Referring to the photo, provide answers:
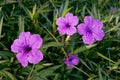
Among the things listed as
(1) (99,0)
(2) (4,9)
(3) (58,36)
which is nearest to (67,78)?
(3) (58,36)

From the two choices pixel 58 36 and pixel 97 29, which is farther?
pixel 58 36

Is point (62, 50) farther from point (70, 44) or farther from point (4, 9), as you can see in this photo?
point (4, 9)

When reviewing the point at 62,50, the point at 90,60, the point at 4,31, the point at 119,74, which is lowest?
the point at 119,74

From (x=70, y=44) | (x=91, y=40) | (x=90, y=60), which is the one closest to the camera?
(x=91, y=40)

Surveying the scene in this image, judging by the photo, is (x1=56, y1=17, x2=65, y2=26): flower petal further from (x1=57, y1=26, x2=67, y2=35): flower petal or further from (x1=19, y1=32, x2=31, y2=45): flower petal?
(x1=19, y1=32, x2=31, y2=45): flower petal

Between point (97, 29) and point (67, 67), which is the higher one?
point (97, 29)

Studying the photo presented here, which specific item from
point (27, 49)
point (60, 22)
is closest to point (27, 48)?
point (27, 49)
